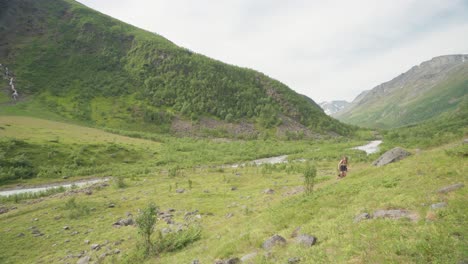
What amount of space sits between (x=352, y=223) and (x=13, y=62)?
174 metres

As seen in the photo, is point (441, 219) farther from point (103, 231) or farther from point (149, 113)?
point (149, 113)

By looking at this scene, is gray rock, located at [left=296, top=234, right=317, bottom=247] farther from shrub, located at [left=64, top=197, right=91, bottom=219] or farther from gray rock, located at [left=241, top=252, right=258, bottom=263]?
shrub, located at [left=64, top=197, right=91, bottom=219]

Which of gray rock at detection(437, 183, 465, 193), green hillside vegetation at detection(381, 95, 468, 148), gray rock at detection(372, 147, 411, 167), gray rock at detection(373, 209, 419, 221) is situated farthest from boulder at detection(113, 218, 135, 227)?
green hillside vegetation at detection(381, 95, 468, 148)

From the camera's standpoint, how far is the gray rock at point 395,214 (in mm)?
11438

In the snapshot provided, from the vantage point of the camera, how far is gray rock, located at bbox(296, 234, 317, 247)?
11.6 m

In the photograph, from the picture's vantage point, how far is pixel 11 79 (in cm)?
12106

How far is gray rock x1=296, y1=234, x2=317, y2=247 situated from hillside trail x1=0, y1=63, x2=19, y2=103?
133 m

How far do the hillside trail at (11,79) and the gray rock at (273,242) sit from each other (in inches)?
5170

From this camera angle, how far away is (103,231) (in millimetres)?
21656

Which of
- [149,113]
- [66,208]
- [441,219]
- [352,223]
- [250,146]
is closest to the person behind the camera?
[441,219]

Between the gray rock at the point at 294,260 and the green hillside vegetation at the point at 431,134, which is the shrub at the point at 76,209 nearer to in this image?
the gray rock at the point at 294,260

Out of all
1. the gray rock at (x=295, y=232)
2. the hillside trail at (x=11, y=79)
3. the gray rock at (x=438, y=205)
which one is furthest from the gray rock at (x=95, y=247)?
the hillside trail at (x=11, y=79)

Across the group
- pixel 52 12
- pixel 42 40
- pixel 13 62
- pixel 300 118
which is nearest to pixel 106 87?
pixel 13 62

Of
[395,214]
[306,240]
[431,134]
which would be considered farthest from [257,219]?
[431,134]
